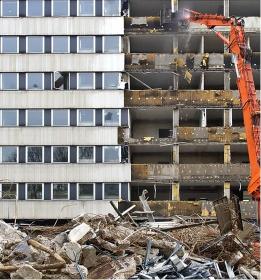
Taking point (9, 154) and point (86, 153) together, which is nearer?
point (86, 153)

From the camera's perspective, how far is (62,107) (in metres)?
42.1

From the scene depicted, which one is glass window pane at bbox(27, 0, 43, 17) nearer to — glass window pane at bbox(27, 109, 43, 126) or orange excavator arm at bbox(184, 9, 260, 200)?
glass window pane at bbox(27, 109, 43, 126)

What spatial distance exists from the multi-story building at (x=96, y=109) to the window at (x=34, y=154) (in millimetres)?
75

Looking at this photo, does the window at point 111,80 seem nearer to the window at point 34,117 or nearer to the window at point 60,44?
the window at point 60,44

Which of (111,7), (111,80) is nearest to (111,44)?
(111,80)

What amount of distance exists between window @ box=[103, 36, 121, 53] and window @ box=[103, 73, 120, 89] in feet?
6.10

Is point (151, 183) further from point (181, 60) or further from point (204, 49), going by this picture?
point (204, 49)

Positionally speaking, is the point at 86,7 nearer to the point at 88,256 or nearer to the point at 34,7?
the point at 34,7

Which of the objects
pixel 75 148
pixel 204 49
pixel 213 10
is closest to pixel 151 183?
pixel 75 148

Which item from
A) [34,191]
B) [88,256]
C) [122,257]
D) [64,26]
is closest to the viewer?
[88,256]

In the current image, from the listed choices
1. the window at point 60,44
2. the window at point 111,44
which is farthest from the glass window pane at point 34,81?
the window at point 111,44

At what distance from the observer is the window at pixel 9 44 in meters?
42.8

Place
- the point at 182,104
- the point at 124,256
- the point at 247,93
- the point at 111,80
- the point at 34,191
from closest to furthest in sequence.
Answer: the point at 124,256 < the point at 247,93 < the point at 34,191 < the point at 182,104 < the point at 111,80

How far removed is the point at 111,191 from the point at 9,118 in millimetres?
9449
